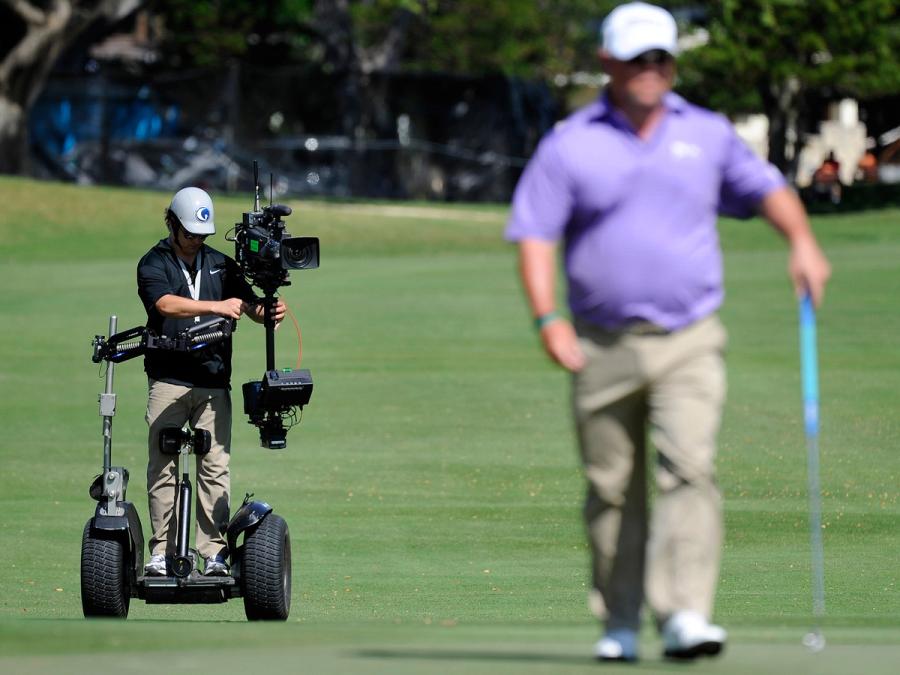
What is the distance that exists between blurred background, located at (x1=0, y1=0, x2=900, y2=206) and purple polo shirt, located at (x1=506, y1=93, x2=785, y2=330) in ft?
129

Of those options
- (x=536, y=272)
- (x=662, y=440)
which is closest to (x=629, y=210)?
(x=536, y=272)

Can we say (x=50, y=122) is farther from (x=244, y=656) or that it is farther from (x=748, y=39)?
(x=244, y=656)

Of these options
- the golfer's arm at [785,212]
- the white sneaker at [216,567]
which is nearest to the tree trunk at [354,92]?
the white sneaker at [216,567]

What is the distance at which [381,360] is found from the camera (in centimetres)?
2202

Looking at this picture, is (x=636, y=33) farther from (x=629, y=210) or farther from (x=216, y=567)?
(x=216, y=567)

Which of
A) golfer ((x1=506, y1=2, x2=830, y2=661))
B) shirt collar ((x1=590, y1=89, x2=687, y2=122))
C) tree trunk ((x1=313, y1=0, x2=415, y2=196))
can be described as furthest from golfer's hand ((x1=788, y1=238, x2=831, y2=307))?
Answer: tree trunk ((x1=313, y1=0, x2=415, y2=196))

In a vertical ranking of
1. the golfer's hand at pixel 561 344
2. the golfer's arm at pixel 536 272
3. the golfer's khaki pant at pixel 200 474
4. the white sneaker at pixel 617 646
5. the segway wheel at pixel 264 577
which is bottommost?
the segway wheel at pixel 264 577

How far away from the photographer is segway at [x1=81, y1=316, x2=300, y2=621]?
8.91 meters

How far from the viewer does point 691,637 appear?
5.98 m

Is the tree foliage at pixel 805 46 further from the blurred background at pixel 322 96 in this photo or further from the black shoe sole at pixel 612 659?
the black shoe sole at pixel 612 659

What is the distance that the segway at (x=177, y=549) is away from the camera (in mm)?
8914

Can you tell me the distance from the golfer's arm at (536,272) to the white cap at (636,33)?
0.64 meters

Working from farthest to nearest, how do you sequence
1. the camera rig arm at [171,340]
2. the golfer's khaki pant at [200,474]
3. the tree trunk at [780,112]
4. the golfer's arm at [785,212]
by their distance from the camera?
the tree trunk at [780,112], the golfer's khaki pant at [200,474], the camera rig arm at [171,340], the golfer's arm at [785,212]

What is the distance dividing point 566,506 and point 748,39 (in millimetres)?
46360
